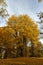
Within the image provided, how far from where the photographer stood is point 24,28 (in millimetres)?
17453

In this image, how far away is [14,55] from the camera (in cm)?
1482

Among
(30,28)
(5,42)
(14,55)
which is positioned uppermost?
(30,28)

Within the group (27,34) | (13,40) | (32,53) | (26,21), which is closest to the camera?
(32,53)

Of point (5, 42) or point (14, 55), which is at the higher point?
point (5, 42)

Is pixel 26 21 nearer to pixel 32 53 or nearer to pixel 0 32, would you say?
pixel 0 32

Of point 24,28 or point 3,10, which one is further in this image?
point 24,28

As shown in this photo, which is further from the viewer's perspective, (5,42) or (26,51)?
(5,42)

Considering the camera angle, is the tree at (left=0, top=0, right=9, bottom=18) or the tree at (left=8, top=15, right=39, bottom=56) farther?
the tree at (left=8, top=15, right=39, bottom=56)

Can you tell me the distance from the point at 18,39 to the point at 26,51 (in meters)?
1.17

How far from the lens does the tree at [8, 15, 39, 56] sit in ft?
52.5

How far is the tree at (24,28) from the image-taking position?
1599 centimetres

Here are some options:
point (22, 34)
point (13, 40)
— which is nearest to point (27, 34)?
point (22, 34)

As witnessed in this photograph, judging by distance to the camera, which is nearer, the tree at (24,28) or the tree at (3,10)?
the tree at (3,10)

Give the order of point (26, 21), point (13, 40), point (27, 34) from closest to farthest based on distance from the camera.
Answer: point (13, 40) < point (27, 34) < point (26, 21)
